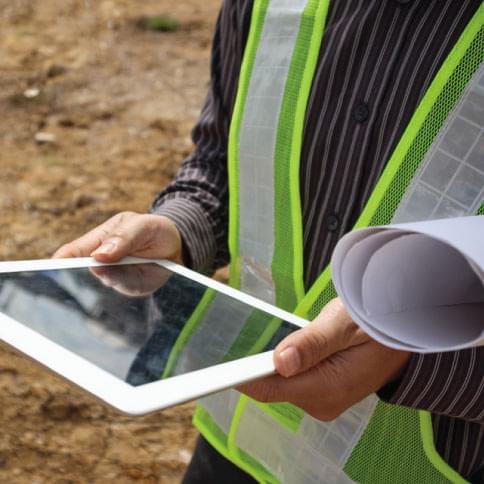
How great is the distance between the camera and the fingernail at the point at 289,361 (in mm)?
973

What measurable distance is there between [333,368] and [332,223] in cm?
24

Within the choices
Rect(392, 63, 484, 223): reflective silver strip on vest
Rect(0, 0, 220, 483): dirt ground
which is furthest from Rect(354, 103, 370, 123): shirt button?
Rect(0, 0, 220, 483): dirt ground

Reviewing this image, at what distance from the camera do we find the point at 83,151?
12.5ft

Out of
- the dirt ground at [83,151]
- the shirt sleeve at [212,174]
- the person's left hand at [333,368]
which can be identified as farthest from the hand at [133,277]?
the dirt ground at [83,151]

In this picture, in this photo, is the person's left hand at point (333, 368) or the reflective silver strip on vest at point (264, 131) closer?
the person's left hand at point (333, 368)

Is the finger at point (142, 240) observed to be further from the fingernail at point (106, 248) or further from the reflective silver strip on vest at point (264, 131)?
the reflective silver strip on vest at point (264, 131)

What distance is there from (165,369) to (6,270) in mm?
333

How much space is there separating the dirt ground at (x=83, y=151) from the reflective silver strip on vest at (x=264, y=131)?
1.20 metres

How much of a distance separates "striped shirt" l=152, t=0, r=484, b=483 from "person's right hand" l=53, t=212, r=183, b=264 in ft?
0.73

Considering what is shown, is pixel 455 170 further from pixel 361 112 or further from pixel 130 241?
pixel 130 241

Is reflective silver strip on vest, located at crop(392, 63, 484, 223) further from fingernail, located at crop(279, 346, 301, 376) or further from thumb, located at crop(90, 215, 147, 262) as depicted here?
thumb, located at crop(90, 215, 147, 262)

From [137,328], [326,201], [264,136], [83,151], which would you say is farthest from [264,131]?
[83,151]

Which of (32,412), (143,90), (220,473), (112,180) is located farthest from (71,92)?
(220,473)

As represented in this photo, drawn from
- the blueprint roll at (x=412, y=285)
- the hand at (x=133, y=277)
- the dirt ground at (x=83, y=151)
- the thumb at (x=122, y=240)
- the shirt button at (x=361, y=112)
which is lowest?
the dirt ground at (x=83, y=151)
